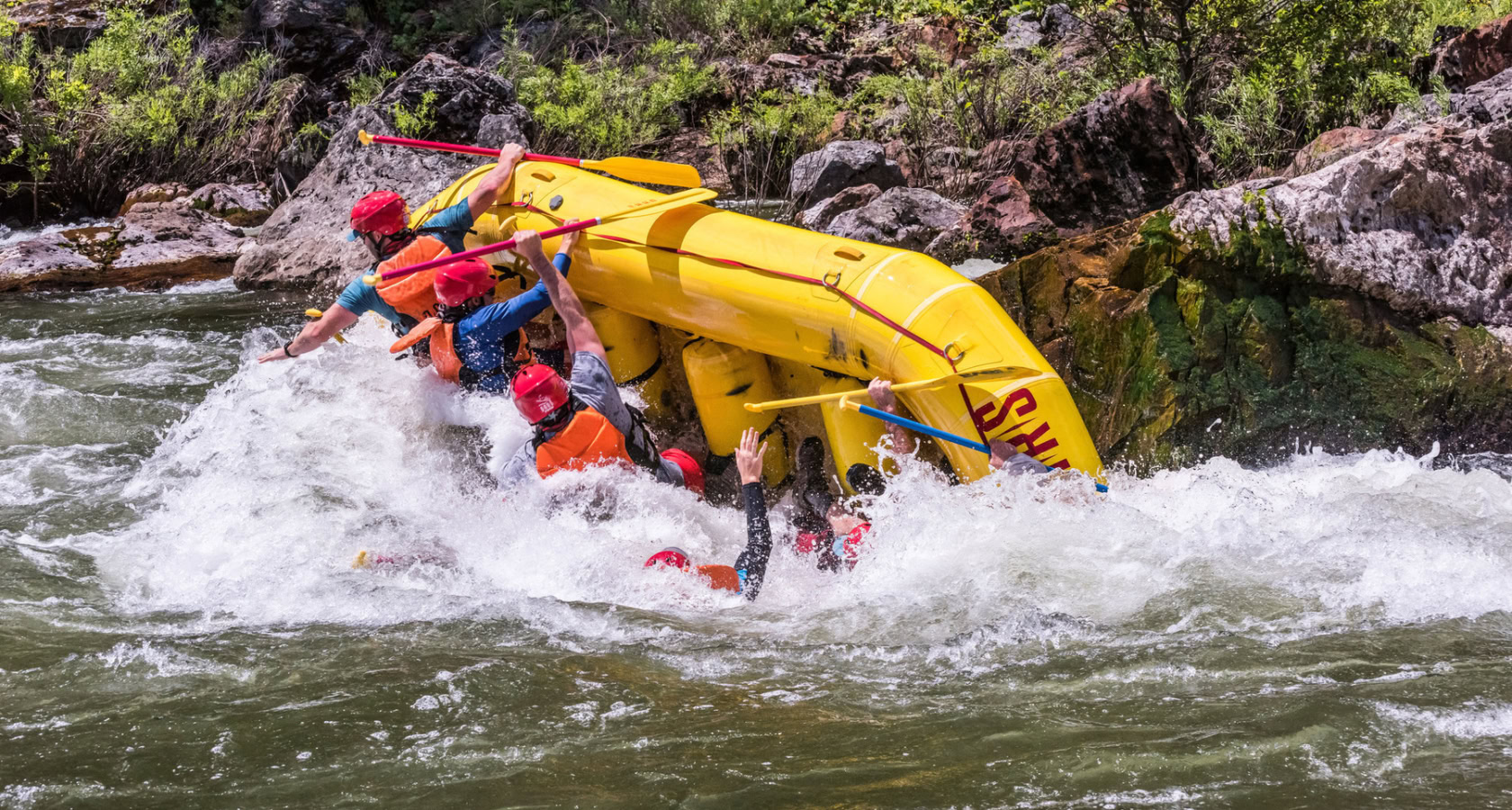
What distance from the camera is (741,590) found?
14.6 ft

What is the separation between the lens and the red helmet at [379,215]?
231 inches

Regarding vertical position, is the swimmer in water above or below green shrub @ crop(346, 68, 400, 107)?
below

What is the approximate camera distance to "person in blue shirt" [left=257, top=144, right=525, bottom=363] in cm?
585

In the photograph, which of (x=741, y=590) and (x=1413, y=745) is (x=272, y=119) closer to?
(x=741, y=590)

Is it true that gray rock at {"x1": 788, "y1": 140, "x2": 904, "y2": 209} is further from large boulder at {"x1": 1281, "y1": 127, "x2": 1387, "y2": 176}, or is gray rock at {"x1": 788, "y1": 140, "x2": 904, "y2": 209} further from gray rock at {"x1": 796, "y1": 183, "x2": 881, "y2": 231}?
large boulder at {"x1": 1281, "y1": 127, "x2": 1387, "y2": 176}

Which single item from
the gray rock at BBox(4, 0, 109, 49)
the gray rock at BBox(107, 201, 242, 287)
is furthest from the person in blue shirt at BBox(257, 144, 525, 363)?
the gray rock at BBox(4, 0, 109, 49)

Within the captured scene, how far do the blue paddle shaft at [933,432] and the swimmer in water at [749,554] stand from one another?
446mm

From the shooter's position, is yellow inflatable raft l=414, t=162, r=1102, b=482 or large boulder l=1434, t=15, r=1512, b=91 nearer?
yellow inflatable raft l=414, t=162, r=1102, b=482

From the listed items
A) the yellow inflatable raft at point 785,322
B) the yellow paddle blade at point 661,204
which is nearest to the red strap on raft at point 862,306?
the yellow inflatable raft at point 785,322

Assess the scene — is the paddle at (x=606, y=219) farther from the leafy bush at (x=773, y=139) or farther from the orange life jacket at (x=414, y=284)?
the leafy bush at (x=773, y=139)

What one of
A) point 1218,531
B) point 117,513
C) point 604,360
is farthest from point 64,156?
point 1218,531

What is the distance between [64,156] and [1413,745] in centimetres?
1458

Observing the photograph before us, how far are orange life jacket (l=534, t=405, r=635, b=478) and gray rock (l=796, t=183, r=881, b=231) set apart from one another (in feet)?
17.1

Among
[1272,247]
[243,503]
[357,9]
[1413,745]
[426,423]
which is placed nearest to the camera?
[1413,745]
